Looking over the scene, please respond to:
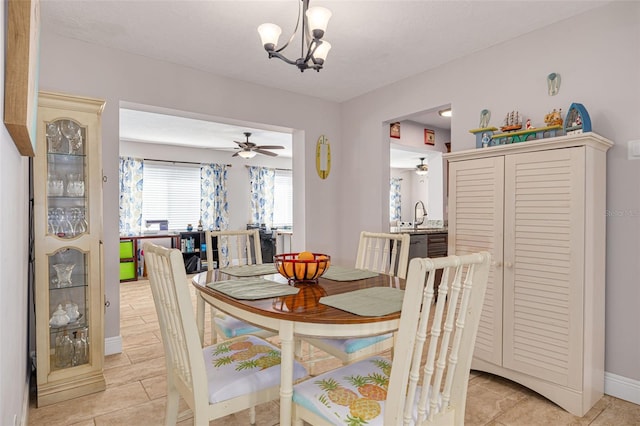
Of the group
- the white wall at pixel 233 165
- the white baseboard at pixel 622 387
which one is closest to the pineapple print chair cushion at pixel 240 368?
the white baseboard at pixel 622 387

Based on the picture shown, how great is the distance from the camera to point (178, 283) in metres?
1.25

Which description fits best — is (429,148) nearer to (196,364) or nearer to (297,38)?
(297,38)

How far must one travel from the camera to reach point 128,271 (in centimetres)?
614

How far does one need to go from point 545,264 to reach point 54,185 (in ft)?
10.1

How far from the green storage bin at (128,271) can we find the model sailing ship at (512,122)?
19.3 feet

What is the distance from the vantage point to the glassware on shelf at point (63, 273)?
2305 millimetres

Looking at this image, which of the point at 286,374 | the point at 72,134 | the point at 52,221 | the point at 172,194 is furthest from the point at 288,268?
the point at 172,194

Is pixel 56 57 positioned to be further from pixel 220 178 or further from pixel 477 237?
pixel 220 178

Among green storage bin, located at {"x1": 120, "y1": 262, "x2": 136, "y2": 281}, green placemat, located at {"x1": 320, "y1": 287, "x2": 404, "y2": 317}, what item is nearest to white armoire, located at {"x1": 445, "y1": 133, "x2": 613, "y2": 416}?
green placemat, located at {"x1": 320, "y1": 287, "x2": 404, "y2": 317}

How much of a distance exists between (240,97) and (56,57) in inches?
59.3

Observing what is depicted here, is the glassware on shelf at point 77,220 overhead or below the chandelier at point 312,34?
below

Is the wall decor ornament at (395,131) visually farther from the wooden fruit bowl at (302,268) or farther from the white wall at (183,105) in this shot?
the wooden fruit bowl at (302,268)

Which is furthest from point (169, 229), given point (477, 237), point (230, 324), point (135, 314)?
point (477, 237)

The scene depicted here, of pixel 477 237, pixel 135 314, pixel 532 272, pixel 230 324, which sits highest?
pixel 477 237
